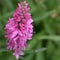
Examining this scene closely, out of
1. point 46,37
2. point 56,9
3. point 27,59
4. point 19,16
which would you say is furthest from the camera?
point 56,9

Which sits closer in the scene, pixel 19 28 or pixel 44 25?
pixel 19 28

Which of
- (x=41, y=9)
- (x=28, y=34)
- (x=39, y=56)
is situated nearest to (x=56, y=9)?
(x=41, y=9)

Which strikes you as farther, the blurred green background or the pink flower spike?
the blurred green background

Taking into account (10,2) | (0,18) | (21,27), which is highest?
(10,2)

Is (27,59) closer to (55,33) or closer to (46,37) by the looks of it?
(46,37)

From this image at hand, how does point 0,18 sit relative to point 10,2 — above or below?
below

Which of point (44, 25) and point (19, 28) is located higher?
point (44, 25)

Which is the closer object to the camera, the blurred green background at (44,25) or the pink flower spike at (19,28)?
the pink flower spike at (19,28)

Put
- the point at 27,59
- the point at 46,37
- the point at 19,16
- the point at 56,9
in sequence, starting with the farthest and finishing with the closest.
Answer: the point at 56,9 → the point at 46,37 → the point at 27,59 → the point at 19,16
